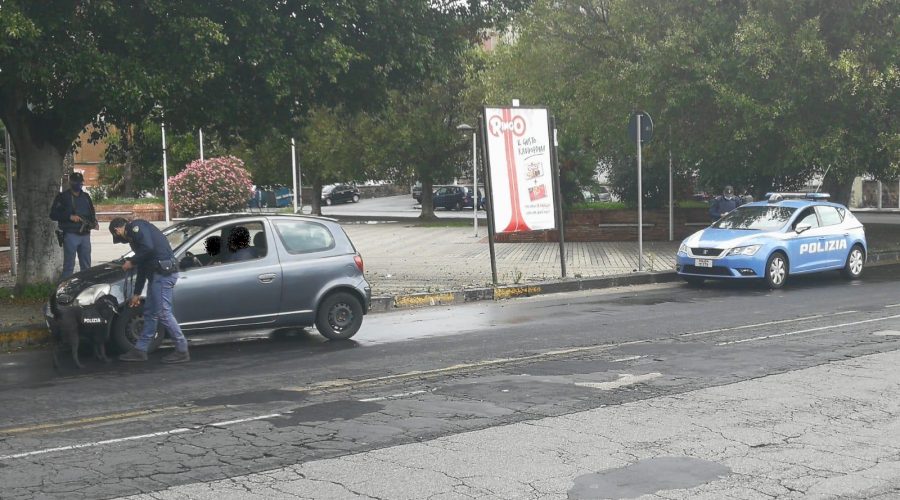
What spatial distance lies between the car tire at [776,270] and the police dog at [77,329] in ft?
35.9

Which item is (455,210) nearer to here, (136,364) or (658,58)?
(658,58)

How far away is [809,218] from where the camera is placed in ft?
61.3

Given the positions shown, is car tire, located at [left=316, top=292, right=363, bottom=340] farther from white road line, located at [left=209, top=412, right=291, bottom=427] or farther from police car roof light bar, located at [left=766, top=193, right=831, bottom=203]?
police car roof light bar, located at [left=766, top=193, right=831, bottom=203]

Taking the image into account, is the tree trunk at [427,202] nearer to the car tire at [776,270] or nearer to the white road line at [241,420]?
the car tire at [776,270]

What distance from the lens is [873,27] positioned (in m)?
22.8

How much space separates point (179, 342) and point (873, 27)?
1783cm

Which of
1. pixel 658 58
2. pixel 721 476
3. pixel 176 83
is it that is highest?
pixel 658 58

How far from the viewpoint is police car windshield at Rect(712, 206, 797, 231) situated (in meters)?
18.4

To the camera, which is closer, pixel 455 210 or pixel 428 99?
pixel 428 99

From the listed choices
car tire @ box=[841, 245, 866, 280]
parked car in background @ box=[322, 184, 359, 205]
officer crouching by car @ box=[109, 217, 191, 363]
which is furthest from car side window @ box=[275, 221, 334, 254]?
parked car in background @ box=[322, 184, 359, 205]

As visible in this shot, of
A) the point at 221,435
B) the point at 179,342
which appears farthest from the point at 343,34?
the point at 221,435

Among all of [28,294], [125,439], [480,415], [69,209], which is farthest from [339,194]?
[125,439]

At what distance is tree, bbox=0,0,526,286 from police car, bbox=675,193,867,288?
547 cm

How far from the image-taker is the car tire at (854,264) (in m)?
19.2
